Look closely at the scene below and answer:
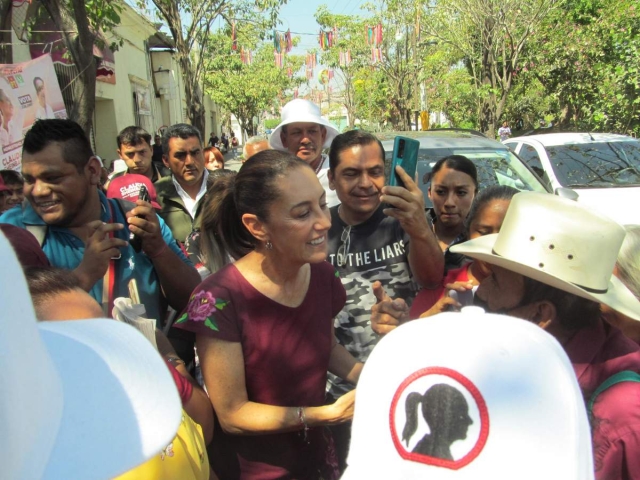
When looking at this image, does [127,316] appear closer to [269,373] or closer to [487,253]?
[269,373]

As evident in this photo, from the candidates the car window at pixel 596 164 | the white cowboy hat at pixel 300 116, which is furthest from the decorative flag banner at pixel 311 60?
the white cowboy hat at pixel 300 116

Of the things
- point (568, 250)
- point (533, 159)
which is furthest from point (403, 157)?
point (533, 159)

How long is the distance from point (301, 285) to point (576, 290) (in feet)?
2.79

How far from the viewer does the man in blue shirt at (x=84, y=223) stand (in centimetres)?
200

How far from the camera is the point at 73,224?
2107 mm

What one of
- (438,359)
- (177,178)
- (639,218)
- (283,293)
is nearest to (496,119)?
(639,218)

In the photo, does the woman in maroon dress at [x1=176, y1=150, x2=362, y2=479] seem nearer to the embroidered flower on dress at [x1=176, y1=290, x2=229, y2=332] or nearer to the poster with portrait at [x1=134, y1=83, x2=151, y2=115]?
the embroidered flower on dress at [x1=176, y1=290, x2=229, y2=332]

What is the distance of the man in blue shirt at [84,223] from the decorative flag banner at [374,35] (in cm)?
1840

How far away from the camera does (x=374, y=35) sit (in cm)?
2008

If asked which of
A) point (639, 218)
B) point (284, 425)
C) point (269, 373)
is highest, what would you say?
point (269, 373)

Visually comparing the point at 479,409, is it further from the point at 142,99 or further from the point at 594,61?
the point at 142,99

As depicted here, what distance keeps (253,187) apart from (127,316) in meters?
0.56

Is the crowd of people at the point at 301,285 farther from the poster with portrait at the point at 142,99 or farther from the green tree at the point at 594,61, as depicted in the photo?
the poster with portrait at the point at 142,99

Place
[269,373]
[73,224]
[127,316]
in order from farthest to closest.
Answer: [73,224] → [269,373] → [127,316]
